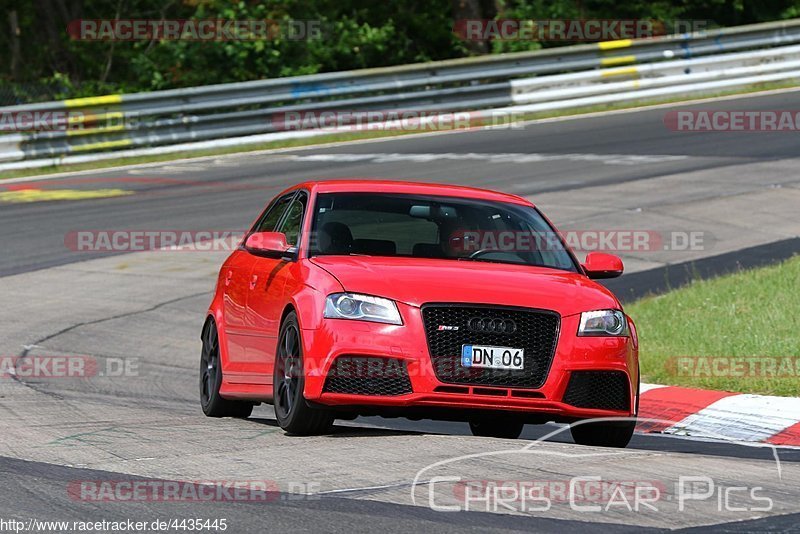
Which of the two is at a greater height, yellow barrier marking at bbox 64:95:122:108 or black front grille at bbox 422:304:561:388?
yellow barrier marking at bbox 64:95:122:108

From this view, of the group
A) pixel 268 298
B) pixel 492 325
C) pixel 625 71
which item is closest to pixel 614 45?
pixel 625 71

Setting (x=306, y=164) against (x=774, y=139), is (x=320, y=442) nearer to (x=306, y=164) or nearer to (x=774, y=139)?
(x=306, y=164)

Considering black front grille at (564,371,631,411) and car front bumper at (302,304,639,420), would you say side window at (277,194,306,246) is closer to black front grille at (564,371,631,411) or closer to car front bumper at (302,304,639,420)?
car front bumper at (302,304,639,420)

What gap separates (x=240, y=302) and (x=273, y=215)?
0.88m

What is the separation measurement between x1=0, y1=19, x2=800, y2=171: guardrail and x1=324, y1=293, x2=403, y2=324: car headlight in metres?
16.7

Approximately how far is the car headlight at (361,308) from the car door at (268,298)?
688 mm

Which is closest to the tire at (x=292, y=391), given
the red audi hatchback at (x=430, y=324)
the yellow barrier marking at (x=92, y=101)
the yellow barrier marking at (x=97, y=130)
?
the red audi hatchback at (x=430, y=324)

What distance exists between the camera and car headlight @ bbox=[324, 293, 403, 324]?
8289mm

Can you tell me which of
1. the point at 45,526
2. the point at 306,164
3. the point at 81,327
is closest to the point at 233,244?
the point at 81,327

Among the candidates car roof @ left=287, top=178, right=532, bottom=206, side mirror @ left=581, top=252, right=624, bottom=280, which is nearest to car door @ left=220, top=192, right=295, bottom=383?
car roof @ left=287, top=178, right=532, bottom=206

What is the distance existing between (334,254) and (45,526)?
346 centimetres

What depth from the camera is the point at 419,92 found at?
2814 cm

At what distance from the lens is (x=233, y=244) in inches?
717

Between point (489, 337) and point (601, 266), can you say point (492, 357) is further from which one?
point (601, 266)
